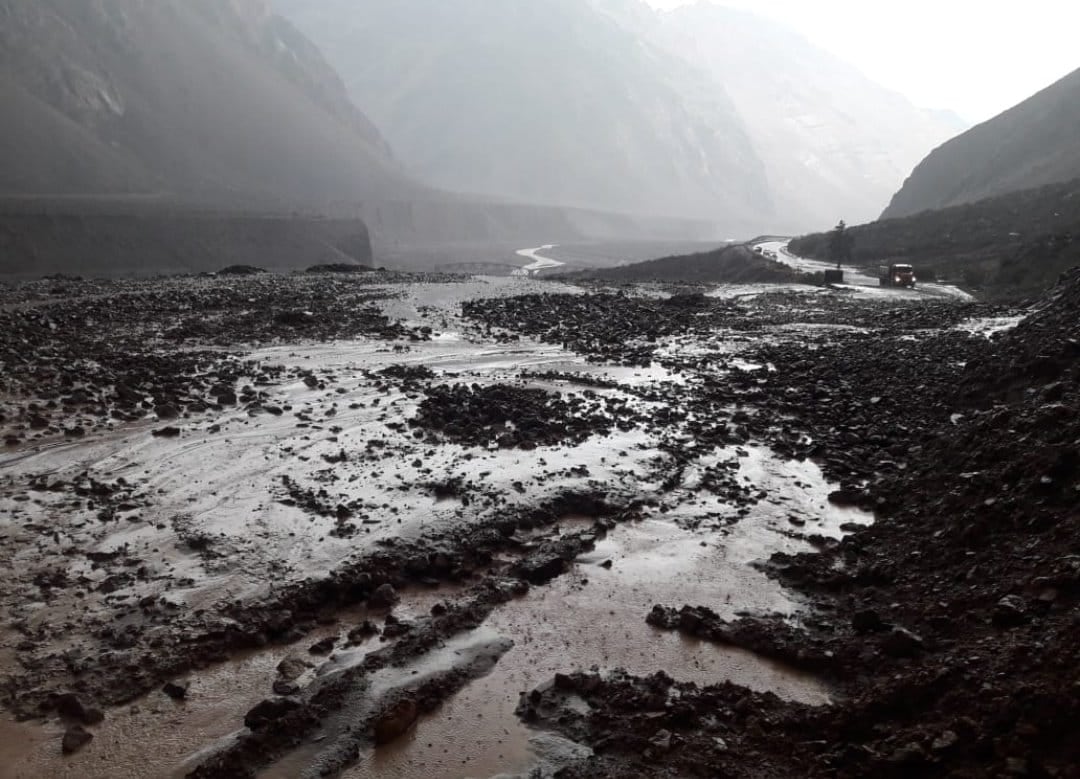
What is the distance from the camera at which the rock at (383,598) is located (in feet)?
22.9

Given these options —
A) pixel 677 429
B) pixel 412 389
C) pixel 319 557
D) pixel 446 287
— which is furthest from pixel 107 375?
pixel 446 287

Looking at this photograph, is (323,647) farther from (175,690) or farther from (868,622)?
(868,622)

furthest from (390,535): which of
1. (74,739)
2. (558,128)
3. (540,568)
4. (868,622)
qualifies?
(558,128)

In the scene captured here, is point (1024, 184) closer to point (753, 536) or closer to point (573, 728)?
point (753, 536)

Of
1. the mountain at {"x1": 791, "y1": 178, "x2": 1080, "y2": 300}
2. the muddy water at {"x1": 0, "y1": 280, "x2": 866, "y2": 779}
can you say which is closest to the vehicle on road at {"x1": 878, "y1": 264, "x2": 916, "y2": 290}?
the mountain at {"x1": 791, "y1": 178, "x2": 1080, "y2": 300}

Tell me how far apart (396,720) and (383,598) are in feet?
6.16

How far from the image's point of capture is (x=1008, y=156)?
6347 centimetres

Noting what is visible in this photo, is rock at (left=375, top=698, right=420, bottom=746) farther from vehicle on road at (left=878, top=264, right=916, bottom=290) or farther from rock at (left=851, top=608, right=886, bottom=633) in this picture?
vehicle on road at (left=878, top=264, right=916, bottom=290)

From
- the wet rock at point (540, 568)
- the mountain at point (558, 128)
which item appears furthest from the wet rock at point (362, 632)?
the mountain at point (558, 128)

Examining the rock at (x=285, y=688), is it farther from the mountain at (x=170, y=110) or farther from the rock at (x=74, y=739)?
the mountain at (x=170, y=110)

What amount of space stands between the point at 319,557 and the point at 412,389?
7202 mm

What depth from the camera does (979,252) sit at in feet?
125

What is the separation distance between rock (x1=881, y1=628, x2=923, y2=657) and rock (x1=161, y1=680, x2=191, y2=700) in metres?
5.44

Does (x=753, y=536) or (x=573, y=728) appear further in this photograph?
(x=753, y=536)
